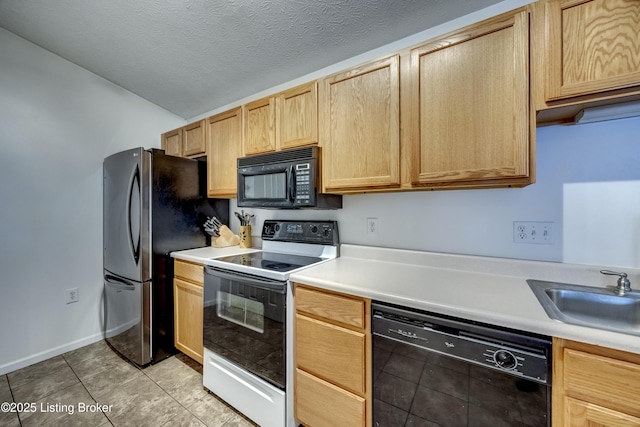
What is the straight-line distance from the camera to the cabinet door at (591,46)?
2.93ft

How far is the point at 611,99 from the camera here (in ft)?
3.09

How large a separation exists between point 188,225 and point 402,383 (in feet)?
6.69

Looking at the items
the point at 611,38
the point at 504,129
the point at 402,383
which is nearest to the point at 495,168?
the point at 504,129

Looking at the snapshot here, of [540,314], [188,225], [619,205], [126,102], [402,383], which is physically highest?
[126,102]

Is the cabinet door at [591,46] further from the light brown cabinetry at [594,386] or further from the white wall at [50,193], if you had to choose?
the white wall at [50,193]

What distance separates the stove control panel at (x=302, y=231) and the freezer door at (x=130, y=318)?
1036 millimetres

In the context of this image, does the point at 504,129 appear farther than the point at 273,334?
No

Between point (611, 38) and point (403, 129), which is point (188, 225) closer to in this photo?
point (403, 129)

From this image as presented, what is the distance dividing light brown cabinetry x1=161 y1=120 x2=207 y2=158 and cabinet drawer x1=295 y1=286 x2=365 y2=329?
5.70ft

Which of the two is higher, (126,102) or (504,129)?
(126,102)

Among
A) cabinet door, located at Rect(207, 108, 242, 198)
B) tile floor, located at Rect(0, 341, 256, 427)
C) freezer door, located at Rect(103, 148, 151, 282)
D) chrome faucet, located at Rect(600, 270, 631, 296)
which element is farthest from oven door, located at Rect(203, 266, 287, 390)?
chrome faucet, located at Rect(600, 270, 631, 296)

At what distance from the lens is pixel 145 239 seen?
6.50 ft

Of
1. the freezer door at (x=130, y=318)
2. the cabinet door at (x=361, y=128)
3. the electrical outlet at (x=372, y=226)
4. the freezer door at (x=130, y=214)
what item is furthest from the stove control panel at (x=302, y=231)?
the freezer door at (x=130, y=318)

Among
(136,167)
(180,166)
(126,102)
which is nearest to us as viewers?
(136,167)
